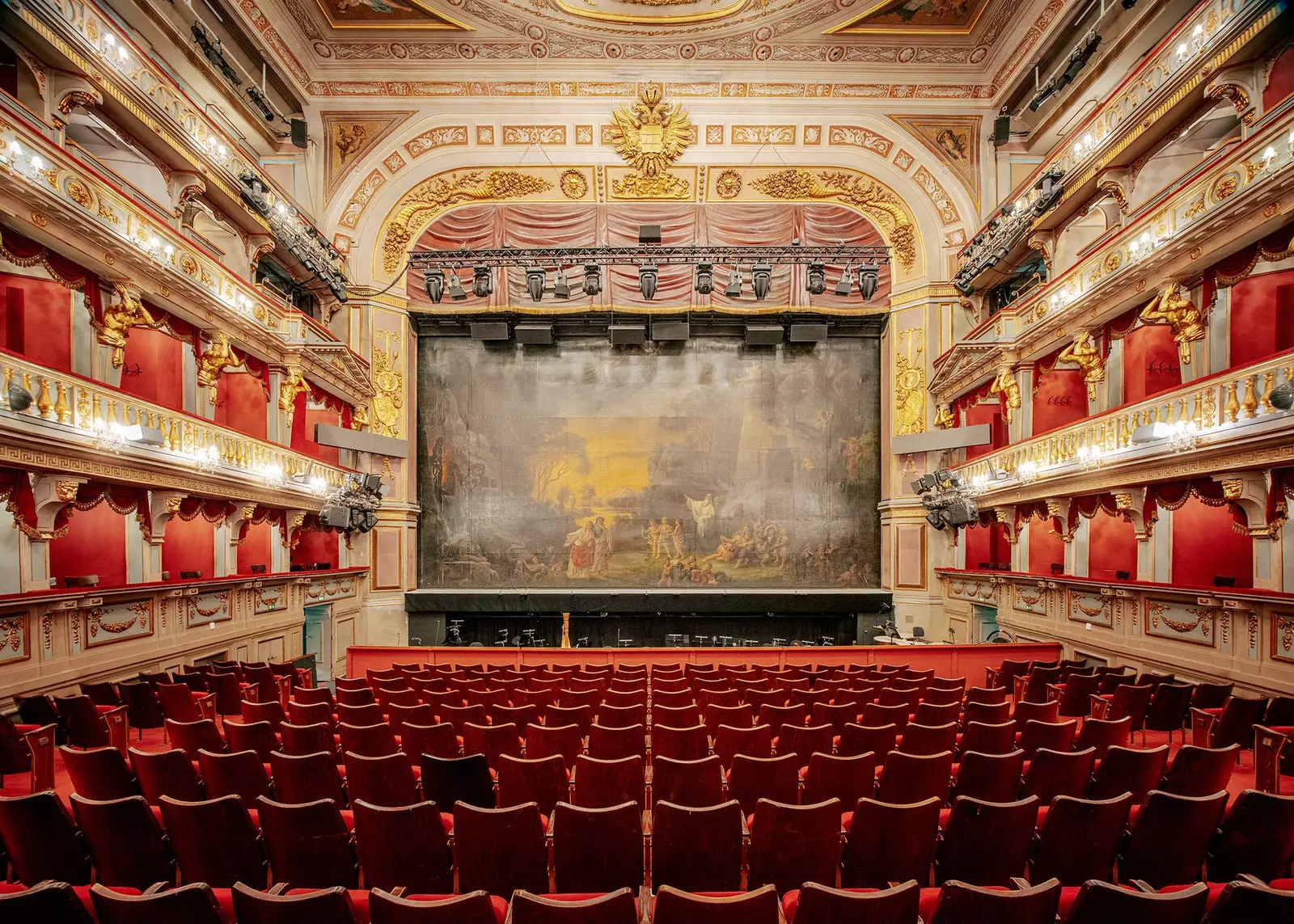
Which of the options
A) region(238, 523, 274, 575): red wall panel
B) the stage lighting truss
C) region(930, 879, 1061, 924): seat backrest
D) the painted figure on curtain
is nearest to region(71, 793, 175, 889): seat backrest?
region(930, 879, 1061, 924): seat backrest

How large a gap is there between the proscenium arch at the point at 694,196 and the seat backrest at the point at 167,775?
646 inches

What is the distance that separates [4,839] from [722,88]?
19547mm

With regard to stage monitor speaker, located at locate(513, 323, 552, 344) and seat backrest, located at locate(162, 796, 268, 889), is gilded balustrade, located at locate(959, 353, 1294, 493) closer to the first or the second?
seat backrest, located at locate(162, 796, 268, 889)

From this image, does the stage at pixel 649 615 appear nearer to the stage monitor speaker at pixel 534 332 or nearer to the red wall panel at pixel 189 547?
the red wall panel at pixel 189 547

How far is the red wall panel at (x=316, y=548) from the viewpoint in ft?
55.8

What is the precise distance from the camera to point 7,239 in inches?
342

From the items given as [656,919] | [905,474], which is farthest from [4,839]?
[905,474]

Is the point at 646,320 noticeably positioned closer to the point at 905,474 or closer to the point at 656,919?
the point at 905,474

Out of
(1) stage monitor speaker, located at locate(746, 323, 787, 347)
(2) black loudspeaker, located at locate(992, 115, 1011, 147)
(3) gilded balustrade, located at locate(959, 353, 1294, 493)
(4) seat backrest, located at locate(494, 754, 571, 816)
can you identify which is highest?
(2) black loudspeaker, located at locate(992, 115, 1011, 147)

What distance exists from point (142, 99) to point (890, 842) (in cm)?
1410

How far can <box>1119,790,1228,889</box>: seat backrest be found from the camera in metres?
3.51

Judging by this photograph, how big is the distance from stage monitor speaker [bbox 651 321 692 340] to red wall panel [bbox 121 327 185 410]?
10.8 meters

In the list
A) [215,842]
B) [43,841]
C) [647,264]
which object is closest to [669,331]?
[647,264]

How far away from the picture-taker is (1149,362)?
12852mm
